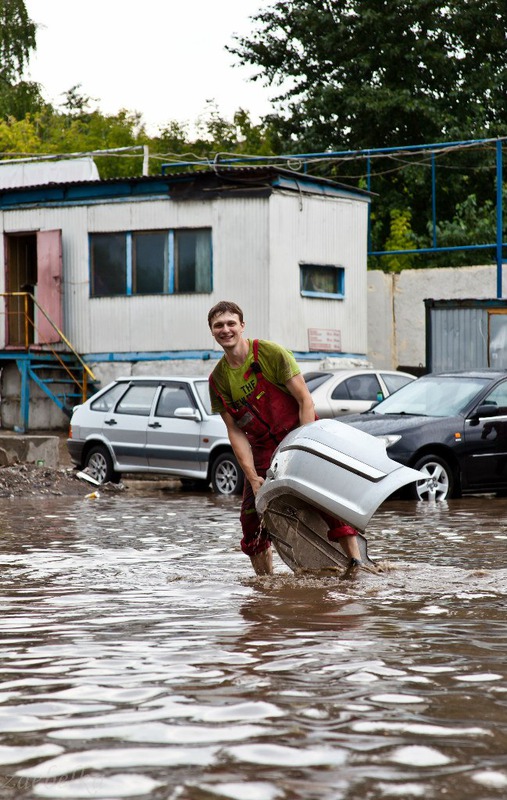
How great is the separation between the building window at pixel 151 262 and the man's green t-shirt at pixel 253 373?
60.5ft

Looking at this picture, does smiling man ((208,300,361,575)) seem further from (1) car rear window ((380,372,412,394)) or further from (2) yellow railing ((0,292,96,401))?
(2) yellow railing ((0,292,96,401))

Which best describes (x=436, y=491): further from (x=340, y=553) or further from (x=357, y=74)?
(x=357, y=74)

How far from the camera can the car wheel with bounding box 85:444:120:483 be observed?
18547 mm

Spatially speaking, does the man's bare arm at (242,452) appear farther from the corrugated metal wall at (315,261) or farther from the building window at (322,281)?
the building window at (322,281)

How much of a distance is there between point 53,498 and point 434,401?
4908 mm

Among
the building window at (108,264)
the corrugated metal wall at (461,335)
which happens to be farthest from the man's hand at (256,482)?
the building window at (108,264)

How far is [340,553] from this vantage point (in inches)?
332

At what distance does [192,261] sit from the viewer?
1056 inches

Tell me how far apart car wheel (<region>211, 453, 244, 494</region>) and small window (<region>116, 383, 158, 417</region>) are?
1528mm

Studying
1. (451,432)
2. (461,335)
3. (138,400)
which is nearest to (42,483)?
(138,400)

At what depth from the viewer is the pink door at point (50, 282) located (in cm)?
2786

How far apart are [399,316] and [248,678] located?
81.9 feet

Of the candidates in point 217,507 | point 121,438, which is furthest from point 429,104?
point 217,507

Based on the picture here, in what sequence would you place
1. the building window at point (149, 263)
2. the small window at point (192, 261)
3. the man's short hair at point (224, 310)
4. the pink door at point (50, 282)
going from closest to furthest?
the man's short hair at point (224, 310)
the small window at point (192, 261)
the building window at point (149, 263)
the pink door at point (50, 282)
